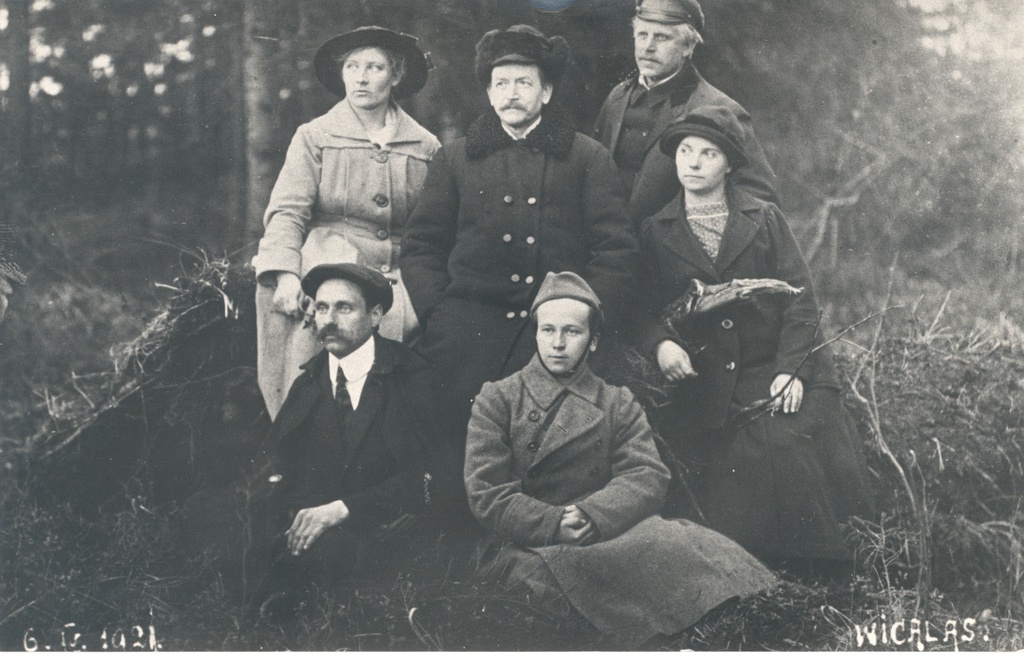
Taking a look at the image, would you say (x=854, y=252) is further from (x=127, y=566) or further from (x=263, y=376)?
(x=127, y=566)

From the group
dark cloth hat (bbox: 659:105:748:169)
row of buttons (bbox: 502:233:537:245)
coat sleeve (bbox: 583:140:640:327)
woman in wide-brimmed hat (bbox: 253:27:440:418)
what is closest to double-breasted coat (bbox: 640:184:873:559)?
coat sleeve (bbox: 583:140:640:327)

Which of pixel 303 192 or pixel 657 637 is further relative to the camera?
pixel 303 192

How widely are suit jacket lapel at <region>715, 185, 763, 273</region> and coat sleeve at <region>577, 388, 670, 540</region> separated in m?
0.89

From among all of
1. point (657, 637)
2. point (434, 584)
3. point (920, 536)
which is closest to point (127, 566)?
point (434, 584)

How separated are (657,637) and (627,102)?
281cm

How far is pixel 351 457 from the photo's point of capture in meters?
6.03

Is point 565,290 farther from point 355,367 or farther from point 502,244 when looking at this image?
point 355,367

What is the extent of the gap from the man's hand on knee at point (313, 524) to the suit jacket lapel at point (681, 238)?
2.17m

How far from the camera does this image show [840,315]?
21.0 ft

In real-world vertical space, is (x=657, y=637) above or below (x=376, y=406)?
below

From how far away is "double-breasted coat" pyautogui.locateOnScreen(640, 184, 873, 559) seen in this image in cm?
612

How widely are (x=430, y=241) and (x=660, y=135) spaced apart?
136cm

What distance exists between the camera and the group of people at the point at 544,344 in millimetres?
5957

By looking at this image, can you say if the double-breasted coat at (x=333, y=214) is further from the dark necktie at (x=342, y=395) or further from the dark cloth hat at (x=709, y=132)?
the dark cloth hat at (x=709, y=132)
